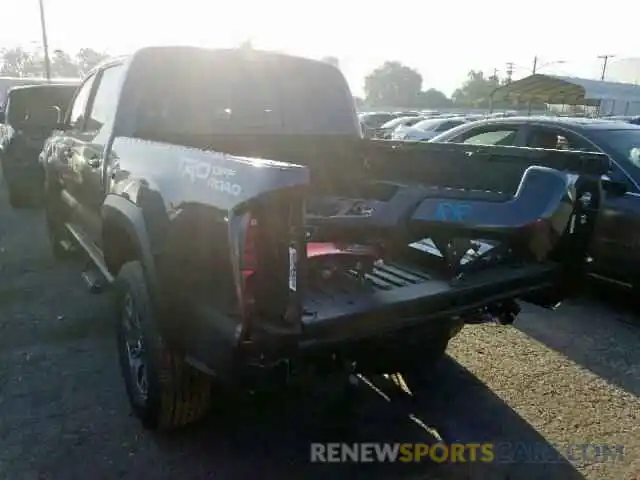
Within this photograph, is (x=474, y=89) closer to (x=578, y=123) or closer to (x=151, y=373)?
(x=578, y=123)

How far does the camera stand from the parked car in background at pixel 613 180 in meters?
4.95

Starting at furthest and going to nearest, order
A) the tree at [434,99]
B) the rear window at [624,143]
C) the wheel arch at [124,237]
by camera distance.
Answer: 1. the tree at [434,99]
2. the rear window at [624,143]
3. the wheel arch at [124,237]

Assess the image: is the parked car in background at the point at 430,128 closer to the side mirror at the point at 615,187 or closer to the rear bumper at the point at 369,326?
the side mirror at the point at 615,187

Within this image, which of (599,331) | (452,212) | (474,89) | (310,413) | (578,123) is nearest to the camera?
(452,212)

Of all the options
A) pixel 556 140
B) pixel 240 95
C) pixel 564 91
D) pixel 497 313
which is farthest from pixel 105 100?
pixel 564 91

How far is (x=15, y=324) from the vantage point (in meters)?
4.66

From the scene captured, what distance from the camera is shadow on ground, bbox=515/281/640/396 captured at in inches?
164

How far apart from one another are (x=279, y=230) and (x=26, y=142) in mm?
8394

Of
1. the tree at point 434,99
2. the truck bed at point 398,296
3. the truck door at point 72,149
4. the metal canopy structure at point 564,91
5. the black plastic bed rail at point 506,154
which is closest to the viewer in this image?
the truck bed at point 398,296

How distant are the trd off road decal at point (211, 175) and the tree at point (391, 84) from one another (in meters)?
78.7

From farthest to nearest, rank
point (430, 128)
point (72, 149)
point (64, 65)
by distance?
point (64, 65)
point (430, 128)
point (72, 149)

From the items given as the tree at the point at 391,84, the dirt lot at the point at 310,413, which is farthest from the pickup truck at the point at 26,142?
the tree at the point at 391,84

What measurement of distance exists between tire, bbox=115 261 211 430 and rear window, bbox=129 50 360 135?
1.11 metres

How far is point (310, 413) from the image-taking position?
3.45 metres
